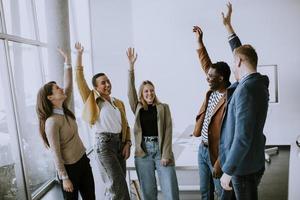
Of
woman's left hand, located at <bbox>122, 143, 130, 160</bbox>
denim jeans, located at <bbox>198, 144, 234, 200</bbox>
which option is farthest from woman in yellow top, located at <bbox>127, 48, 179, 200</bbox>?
denim jeans, located at <bbox>198, 144, 234, 200</bbox>

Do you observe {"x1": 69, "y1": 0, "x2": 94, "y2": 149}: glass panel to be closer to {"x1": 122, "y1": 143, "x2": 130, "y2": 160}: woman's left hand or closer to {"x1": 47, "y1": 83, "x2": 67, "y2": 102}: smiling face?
{"x1": 122, "y1": 143, "x2": 130, "y2": 160}: woman's left hand

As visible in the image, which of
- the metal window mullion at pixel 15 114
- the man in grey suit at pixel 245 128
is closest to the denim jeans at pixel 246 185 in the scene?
the man in grey suit at pixel 245 128

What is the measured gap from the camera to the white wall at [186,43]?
4.84 m

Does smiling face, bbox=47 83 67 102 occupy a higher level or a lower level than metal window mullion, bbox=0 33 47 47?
lower

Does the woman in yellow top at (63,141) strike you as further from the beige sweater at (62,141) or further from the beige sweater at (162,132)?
the beige sweater at (162,132)

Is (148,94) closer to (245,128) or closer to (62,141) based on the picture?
(62,141)

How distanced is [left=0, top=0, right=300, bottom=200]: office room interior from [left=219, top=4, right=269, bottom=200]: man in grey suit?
4.31ft

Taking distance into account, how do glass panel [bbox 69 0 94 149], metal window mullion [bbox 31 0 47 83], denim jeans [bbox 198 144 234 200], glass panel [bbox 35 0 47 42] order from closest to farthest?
denim jeans [bbox 198 144 234 200]
metal window mullion [bbox 31 0 47 83]
glass panel [bbox 35 0 47 42]
glass panel [bbox 69 0 94 149]

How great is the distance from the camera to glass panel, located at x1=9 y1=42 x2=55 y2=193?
3205 millimetres

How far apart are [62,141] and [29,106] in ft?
5.16

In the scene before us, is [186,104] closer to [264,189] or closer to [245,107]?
[264,189]

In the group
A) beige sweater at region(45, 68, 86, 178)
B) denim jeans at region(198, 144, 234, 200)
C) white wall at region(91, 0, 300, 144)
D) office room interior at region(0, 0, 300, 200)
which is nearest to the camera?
beige sweater at region(45, 68, 86, 178)

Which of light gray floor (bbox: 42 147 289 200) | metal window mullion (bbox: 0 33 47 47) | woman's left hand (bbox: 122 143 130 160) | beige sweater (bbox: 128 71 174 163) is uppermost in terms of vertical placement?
metal window mullion (bbox: 0 33 47 47)

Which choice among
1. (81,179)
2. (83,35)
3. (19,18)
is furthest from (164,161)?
(83,35)
